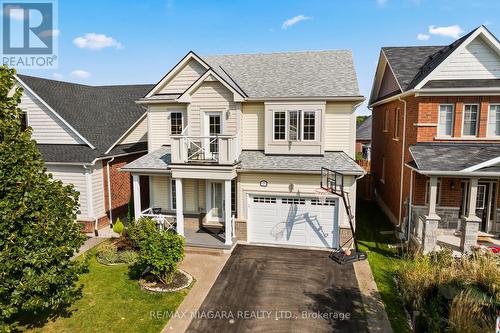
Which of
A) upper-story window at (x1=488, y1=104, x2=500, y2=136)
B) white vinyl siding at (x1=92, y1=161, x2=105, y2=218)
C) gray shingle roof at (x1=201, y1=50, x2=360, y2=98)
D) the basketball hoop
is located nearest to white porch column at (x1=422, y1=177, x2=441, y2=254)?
the basketball hoop

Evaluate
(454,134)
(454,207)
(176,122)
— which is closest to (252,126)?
(176,122)

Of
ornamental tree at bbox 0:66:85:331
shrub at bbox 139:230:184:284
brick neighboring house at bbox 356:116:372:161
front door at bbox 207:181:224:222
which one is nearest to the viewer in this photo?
ornamental tree at bbox 0:66:85:331

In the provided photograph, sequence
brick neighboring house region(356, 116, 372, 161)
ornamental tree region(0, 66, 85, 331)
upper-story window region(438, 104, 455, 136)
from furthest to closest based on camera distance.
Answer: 1. brick neighboring house region(356, 116, 372, 161)
2. upper-story window region(438, 104, 455, 136)
3. ornamental tree region(0, 66, 85, 331)

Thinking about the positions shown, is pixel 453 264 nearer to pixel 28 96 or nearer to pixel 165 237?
pixel 165 237

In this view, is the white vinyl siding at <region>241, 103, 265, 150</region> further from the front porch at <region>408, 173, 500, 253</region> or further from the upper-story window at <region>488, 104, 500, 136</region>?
the upper-story window at <region>488, 104, 500, 136</region>

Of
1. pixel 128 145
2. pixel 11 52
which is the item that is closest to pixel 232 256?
pixel 128 145

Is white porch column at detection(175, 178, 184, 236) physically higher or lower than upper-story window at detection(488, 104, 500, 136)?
lower

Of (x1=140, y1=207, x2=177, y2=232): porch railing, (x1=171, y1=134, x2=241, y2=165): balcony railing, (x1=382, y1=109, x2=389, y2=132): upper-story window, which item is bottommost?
(x1=140, y1=207, x2=177, y2=232): porch railing
